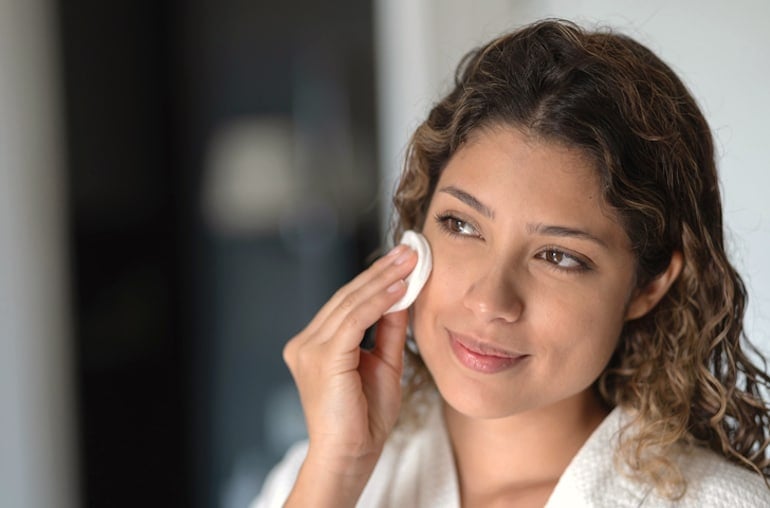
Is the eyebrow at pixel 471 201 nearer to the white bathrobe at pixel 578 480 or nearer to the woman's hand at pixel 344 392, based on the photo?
the woman's hand at pixel 344 392

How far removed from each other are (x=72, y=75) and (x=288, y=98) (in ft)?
2.48

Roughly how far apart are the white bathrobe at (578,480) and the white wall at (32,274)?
90 cm

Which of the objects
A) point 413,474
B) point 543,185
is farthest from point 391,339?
point 543,185

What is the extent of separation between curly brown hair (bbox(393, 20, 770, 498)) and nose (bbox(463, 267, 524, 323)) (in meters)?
0.14

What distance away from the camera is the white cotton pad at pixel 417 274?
3.29ft

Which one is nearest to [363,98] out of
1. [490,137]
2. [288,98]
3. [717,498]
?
A: [288,98]

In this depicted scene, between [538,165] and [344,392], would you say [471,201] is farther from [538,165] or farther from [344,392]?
[344,392]

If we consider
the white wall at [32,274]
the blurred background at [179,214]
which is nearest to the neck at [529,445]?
the blurred background at [179,214]

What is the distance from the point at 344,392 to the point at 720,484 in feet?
1.48

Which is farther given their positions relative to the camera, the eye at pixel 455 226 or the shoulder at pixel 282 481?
the shoulder at pixel 282 481

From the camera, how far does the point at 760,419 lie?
1078 millimetres

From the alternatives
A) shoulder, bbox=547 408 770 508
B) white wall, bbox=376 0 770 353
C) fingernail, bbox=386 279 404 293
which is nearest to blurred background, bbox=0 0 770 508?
white wall, bbox=376 0 770 353

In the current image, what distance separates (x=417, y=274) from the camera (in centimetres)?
100

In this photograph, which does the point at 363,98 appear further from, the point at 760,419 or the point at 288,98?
the point at 760,419
